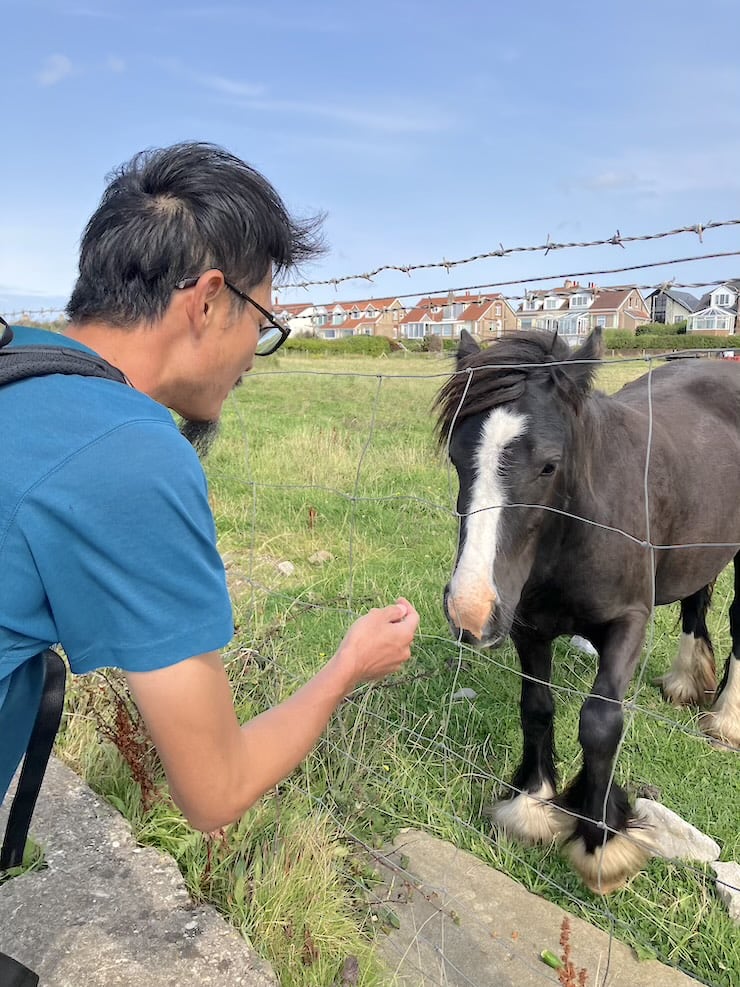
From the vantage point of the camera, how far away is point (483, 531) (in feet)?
7.68

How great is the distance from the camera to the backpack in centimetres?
109

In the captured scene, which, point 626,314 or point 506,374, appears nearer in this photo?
point 506,374

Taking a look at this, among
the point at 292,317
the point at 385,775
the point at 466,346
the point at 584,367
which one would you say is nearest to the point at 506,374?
the point at 584,367

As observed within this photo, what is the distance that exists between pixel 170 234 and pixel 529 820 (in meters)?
2.34

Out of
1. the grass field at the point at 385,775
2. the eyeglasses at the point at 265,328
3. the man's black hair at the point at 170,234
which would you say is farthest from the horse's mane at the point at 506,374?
the man's black hair at the point at 170,234

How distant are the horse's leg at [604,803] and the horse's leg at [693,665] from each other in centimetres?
126

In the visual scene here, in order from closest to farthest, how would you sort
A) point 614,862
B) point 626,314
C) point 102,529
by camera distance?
point 102,529
point 614,862
point 626,314

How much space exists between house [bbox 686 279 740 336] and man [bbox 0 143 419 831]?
1797mm

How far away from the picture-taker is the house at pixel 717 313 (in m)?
2.69

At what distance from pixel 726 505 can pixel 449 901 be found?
2112 millimetres

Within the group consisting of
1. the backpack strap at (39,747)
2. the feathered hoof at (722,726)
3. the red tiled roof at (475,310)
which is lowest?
the feathered hoof at (722,726)

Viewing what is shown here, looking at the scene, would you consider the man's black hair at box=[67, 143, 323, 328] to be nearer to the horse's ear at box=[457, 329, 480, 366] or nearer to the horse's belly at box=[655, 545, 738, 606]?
the horse's ear at box=[457, 329, 480, 366]

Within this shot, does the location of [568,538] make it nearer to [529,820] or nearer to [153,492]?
[529,820]

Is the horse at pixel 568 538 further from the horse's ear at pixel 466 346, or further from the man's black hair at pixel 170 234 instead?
the man's black hair at pixel 170 234
